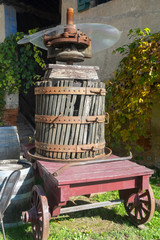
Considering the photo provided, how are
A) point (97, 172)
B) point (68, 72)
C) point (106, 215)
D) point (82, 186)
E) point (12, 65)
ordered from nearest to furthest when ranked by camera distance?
point (82, 186) < point (97, 172) < point (68, 72) < point (106, 215) < point (12, 65)

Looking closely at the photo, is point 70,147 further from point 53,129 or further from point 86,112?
point 86,112

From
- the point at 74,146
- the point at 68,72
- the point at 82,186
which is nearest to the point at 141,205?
the point at 82,186

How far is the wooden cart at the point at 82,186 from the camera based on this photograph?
101 inches

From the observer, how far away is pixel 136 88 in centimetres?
446

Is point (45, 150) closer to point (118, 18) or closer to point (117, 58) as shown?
point (117, 58)

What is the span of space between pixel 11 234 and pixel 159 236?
1873 mm

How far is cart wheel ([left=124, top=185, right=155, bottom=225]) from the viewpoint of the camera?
3.01 metres

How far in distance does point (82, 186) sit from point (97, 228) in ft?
3.00

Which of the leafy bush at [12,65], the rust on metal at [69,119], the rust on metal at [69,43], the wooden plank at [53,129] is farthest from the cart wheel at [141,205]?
the leafy bush at [12,65]

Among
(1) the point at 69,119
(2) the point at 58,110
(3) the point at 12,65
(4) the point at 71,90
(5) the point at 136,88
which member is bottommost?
(1) the point at 69,119

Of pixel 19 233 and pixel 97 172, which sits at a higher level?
pixel 97 172

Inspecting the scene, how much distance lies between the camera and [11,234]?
9.59ft

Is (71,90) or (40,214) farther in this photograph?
(71,90)

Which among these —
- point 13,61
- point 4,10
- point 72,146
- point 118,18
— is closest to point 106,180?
point 72,146
